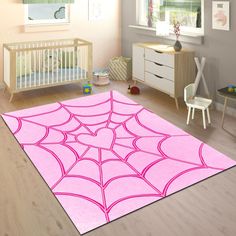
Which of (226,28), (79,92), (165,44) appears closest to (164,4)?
(165,44)

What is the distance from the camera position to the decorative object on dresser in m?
3.84

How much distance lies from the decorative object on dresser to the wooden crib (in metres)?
0.83

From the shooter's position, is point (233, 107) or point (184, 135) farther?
point (233, 107)

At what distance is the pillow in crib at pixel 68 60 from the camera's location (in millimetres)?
4543

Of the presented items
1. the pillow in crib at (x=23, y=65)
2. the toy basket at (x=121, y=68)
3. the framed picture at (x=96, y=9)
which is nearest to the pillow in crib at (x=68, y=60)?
the pillow in crib at (x=23, y=65)

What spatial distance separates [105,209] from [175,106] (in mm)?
2171

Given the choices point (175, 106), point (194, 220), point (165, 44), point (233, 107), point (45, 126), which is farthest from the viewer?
point (165, 44)

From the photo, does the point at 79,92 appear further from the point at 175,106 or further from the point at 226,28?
the point at 226,28

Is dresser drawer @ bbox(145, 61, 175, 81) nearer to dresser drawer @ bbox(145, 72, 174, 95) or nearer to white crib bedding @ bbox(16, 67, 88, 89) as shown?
dresser drawer @ bbox(145, 72, 174, 95)

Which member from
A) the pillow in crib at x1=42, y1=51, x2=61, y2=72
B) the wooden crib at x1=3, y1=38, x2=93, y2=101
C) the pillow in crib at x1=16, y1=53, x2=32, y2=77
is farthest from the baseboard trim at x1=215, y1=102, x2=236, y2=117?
the pillow in crib at x1=16, y1=53, x2=32, y2=77

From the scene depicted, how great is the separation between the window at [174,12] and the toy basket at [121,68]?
0.63 meters

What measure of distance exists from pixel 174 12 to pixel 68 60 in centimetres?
159

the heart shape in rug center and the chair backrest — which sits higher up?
the chair backrest

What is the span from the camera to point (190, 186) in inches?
91.7
